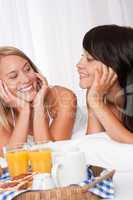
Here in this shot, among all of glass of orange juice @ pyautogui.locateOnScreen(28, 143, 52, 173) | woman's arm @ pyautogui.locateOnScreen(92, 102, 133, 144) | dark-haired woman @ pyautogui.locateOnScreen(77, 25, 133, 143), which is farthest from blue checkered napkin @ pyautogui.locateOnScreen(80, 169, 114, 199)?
dark-haired woman @ pyautogui.locateOnScreen(77, 25, 133, 143)

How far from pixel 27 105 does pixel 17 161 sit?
31.2 inches

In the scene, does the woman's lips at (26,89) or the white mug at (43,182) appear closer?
the white mug at (43,182)

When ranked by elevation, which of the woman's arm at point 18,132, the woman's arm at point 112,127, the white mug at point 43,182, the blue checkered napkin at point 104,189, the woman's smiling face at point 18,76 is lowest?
the woman's arm at point 18,132

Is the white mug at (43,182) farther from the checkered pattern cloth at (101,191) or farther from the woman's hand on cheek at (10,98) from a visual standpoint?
the woman's hand on cheek at (10,98)

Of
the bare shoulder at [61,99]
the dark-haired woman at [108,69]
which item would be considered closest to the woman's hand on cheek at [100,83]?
the dark-haired woman at [108,69]

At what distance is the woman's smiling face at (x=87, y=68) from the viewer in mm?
1672

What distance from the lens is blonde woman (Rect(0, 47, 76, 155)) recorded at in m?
1.81

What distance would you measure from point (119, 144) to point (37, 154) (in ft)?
1.38

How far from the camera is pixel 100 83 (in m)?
1.70

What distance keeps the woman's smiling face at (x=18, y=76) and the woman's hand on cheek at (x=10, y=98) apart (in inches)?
0.7

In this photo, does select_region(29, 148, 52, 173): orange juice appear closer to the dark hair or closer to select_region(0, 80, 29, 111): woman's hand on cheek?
the dark hair

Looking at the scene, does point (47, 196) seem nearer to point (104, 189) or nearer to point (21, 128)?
point (104, 189)

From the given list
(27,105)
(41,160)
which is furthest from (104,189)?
(27,105)

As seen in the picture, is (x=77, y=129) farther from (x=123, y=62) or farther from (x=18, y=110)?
(x=123, y=62)
